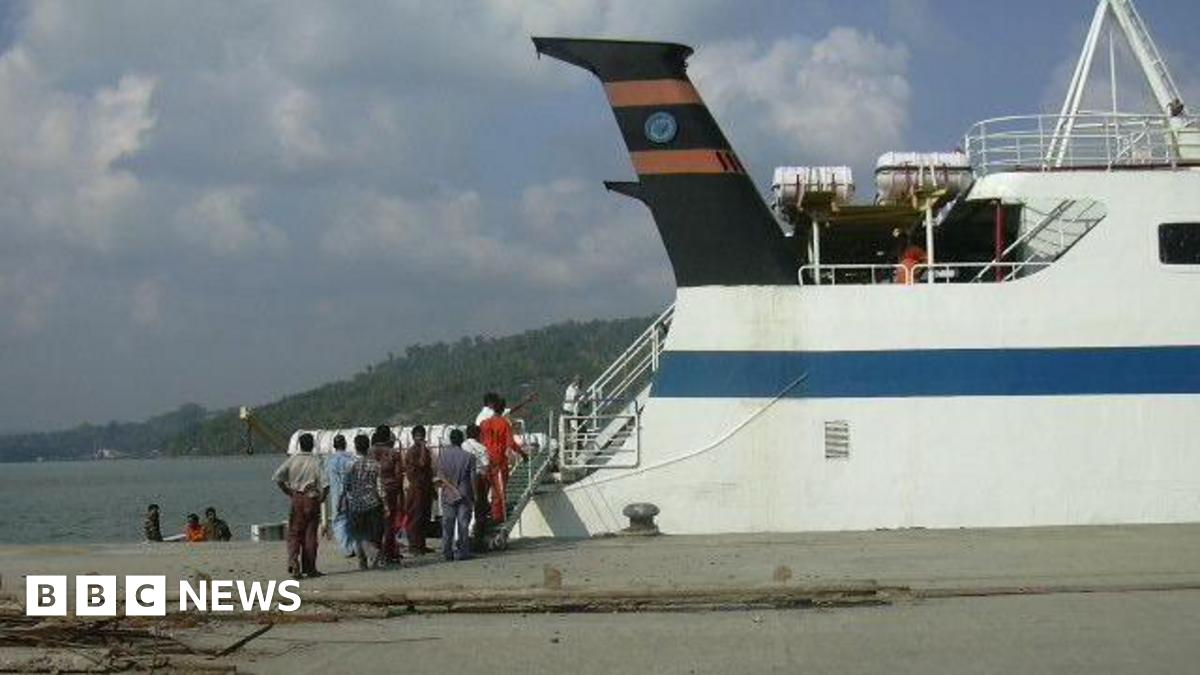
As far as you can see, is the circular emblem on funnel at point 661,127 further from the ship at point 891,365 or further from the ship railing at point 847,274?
the ship railing at point 847,274

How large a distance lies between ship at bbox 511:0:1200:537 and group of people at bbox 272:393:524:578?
94cm

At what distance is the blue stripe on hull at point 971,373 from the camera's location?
14812 mm

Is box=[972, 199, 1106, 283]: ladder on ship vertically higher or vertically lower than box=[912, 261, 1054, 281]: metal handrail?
higher

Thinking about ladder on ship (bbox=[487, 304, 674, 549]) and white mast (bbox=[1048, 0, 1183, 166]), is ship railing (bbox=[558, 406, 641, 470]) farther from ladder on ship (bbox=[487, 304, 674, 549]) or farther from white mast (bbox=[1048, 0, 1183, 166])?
white mast (bbox=[1048, 0, 1183, 166])

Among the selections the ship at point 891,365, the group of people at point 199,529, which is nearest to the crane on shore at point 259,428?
the group of people at point 199,529

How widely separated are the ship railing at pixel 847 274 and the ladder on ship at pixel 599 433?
178 centimetres

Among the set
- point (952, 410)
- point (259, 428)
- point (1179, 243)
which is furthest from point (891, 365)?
point (259, 428)

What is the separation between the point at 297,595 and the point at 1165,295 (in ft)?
34.4

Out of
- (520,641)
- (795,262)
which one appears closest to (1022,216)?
(795,262)

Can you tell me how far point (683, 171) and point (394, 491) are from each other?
5002 mm

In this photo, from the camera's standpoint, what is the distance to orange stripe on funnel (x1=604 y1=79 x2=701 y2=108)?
1531 cm

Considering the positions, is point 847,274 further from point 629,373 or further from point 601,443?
point 601,443

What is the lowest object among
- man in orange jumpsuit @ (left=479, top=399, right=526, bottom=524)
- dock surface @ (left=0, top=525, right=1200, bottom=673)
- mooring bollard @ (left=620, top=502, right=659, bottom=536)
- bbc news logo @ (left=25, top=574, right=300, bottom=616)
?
dock surface @ (left=0, top=525, right=1200, bottom=673)

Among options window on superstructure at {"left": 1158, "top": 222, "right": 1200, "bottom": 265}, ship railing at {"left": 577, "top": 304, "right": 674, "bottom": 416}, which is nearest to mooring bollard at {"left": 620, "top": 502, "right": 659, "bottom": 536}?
ship railing at {"left": 577, "top": 304, "right": 674, "bottom": 416}
